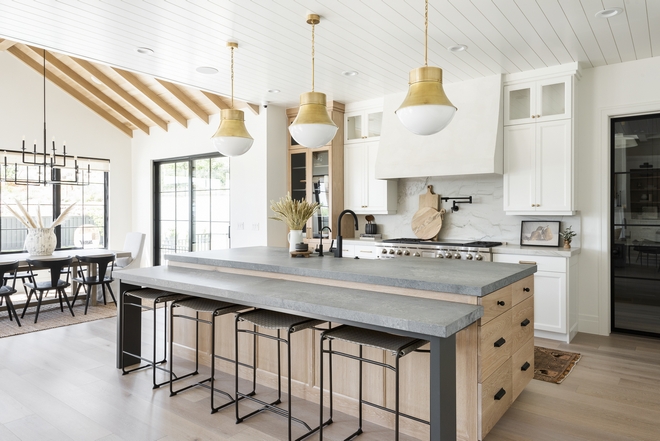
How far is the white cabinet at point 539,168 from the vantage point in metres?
4.43

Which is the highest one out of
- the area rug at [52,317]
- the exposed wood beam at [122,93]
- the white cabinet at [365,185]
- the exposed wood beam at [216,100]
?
the exposed wood beam at [122,93]

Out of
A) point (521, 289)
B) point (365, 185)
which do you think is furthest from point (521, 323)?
point (365, 185)

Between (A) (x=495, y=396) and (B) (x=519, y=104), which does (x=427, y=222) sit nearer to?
(B) (x=519, y=104)

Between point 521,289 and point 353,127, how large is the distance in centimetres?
368

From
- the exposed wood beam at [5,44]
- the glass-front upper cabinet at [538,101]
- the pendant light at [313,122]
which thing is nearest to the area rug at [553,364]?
the glass-front upper cabinet at [538,101]

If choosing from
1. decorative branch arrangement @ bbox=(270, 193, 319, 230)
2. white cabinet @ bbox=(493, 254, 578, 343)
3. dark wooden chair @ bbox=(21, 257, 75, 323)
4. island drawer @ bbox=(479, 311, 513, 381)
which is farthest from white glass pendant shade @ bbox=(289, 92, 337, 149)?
dark wooden chair @ bbox=(21, 257, 75, 323)

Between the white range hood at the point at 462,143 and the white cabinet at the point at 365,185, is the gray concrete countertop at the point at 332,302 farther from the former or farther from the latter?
the white cabinet at the point at 365,185

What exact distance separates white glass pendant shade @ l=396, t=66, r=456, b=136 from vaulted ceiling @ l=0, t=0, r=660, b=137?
3.46ft

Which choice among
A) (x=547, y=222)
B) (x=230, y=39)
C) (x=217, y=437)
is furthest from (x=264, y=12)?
(x=547, y=222)

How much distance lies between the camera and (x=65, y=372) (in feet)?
11.5

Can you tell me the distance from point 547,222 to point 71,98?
7254 mm

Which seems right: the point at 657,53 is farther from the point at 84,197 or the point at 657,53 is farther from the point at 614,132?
the point at 84,197

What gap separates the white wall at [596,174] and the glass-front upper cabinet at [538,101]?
1.08ft

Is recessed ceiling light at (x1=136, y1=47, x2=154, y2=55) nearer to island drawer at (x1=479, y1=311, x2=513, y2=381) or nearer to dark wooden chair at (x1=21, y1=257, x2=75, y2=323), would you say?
dark wooden chair at (x1=21, y1=257, x2=75, y2=323)
